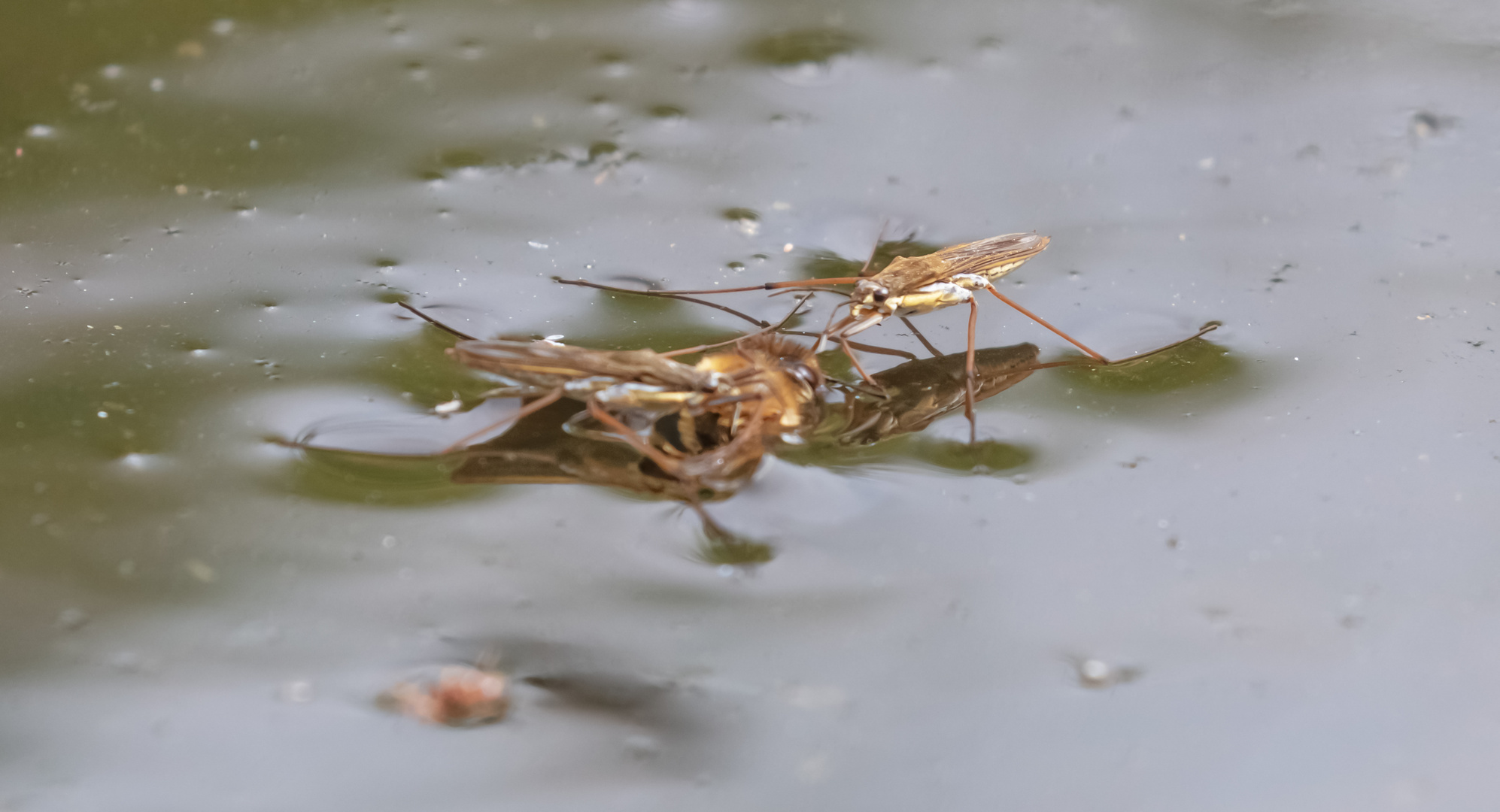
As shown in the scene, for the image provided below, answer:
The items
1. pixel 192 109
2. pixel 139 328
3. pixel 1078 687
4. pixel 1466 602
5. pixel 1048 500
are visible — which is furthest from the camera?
pixel 192 109

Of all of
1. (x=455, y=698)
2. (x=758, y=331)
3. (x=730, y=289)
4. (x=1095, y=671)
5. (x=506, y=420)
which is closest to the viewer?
(x=455, y=698)

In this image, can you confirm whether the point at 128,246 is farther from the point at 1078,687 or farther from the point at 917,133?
the point at 1078,687

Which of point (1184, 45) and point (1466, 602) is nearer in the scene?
point (1466, 602)

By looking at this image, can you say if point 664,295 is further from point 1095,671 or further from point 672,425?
point 1095,671

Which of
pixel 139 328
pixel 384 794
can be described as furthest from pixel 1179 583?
pixel 139 328

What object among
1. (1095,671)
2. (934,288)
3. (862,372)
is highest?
(934,288)

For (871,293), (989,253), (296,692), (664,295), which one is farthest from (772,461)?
(296,692)

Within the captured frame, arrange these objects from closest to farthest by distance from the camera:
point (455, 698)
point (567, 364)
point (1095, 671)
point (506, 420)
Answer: point (455, 698) → point (1095, 671) → point (567, 364) → point (506, 420)
